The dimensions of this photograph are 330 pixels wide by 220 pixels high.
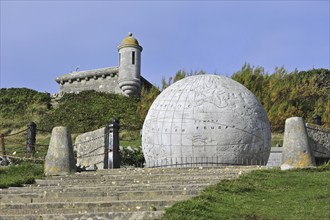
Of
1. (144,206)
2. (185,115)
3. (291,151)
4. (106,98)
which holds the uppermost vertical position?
(106,98)

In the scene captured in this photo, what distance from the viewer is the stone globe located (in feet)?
50.4

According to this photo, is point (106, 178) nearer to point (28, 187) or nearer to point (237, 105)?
point (28, 187)

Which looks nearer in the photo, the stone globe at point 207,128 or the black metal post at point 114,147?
the stone globe at point 207,128

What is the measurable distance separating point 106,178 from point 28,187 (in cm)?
183

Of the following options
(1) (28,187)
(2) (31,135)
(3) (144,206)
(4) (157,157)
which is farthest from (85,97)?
(3) (144,206)

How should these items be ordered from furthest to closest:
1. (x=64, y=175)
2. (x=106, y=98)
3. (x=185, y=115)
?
(x=106, y=98)
(x=185, y=115)
(x=64, y=175)

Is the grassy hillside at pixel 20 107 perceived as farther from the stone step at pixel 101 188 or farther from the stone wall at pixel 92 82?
the stone step at pixel 101 188

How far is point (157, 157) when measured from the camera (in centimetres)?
1611

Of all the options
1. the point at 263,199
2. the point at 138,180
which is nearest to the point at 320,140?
the point at 138,180

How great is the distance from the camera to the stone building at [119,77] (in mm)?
43281

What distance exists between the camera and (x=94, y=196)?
10.7 m

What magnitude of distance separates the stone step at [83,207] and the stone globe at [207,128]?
5805mm

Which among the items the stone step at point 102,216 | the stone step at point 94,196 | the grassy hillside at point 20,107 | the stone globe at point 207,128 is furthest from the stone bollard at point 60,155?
the grassy hillside at point 20,107

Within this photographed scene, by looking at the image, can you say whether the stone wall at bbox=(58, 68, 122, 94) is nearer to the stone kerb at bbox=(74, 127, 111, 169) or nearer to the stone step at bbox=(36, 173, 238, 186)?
the stone kerb at bbox=(74, 127, 111, 169)
